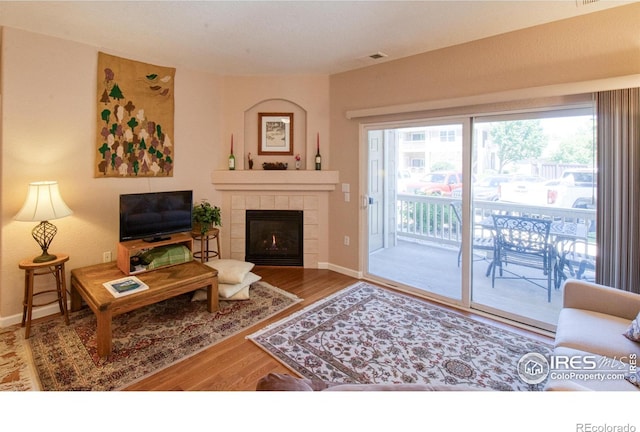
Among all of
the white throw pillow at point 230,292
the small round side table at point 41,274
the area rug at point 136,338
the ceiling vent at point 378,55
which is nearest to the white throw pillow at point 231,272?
the white throw pillow at point 230,292

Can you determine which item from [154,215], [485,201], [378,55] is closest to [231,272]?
[154,215]

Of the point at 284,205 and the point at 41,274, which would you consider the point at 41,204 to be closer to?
the point at 41,274

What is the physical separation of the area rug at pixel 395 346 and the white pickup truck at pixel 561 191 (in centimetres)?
120

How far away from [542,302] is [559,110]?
174 centimetres

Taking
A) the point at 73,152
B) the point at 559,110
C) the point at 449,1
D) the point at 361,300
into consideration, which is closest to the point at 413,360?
the point at 361,300

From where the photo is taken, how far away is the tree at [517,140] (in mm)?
2777

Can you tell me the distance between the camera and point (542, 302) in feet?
9.71

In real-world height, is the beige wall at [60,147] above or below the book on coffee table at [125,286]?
above

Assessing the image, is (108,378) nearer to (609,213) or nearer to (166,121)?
(166,121)

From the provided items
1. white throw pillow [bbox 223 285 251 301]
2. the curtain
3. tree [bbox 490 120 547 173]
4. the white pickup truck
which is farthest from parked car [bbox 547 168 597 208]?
white throw pillow [bbox 223 285 251 301]

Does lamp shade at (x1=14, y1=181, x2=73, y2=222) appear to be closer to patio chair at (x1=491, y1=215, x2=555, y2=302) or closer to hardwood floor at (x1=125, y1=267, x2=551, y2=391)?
hardwood floor at (x1=125, y1=267, x2=551, y2=391)

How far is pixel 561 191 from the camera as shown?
2703 mm

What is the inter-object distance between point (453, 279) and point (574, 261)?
116cm

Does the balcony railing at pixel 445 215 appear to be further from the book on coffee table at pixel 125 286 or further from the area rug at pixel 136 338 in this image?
the book on coffee table at pixel 125 286
